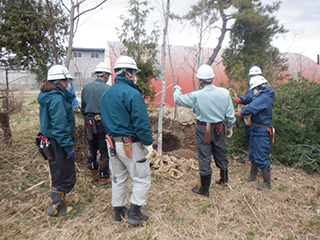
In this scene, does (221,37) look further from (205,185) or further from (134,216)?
(134,216)

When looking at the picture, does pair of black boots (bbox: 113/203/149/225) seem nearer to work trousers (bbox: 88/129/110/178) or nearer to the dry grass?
the dry grass

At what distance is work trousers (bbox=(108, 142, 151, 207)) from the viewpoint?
9.21 feet

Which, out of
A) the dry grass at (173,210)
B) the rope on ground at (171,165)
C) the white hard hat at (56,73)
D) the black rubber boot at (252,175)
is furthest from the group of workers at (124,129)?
the rope on ground at (171,165)

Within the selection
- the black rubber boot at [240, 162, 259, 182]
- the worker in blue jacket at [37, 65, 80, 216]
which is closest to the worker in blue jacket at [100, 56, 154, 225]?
the worker in blue jacket at [37, 65, 80, 216]

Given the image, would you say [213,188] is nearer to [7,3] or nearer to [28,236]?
[28,236]

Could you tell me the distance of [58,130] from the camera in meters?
2.87

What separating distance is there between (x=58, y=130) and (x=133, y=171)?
1110mm

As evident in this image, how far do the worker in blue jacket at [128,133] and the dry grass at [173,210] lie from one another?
46 centimetres

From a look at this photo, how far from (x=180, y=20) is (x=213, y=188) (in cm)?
662

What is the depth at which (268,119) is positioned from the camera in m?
4.08

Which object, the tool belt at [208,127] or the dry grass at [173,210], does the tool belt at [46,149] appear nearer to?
the dry grass at [173,210]

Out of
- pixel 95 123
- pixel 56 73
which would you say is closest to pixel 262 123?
pixel 95 123

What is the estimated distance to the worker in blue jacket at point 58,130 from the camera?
9.46 feet

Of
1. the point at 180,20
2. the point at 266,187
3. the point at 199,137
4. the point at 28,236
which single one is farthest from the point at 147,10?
the point at 28,236
